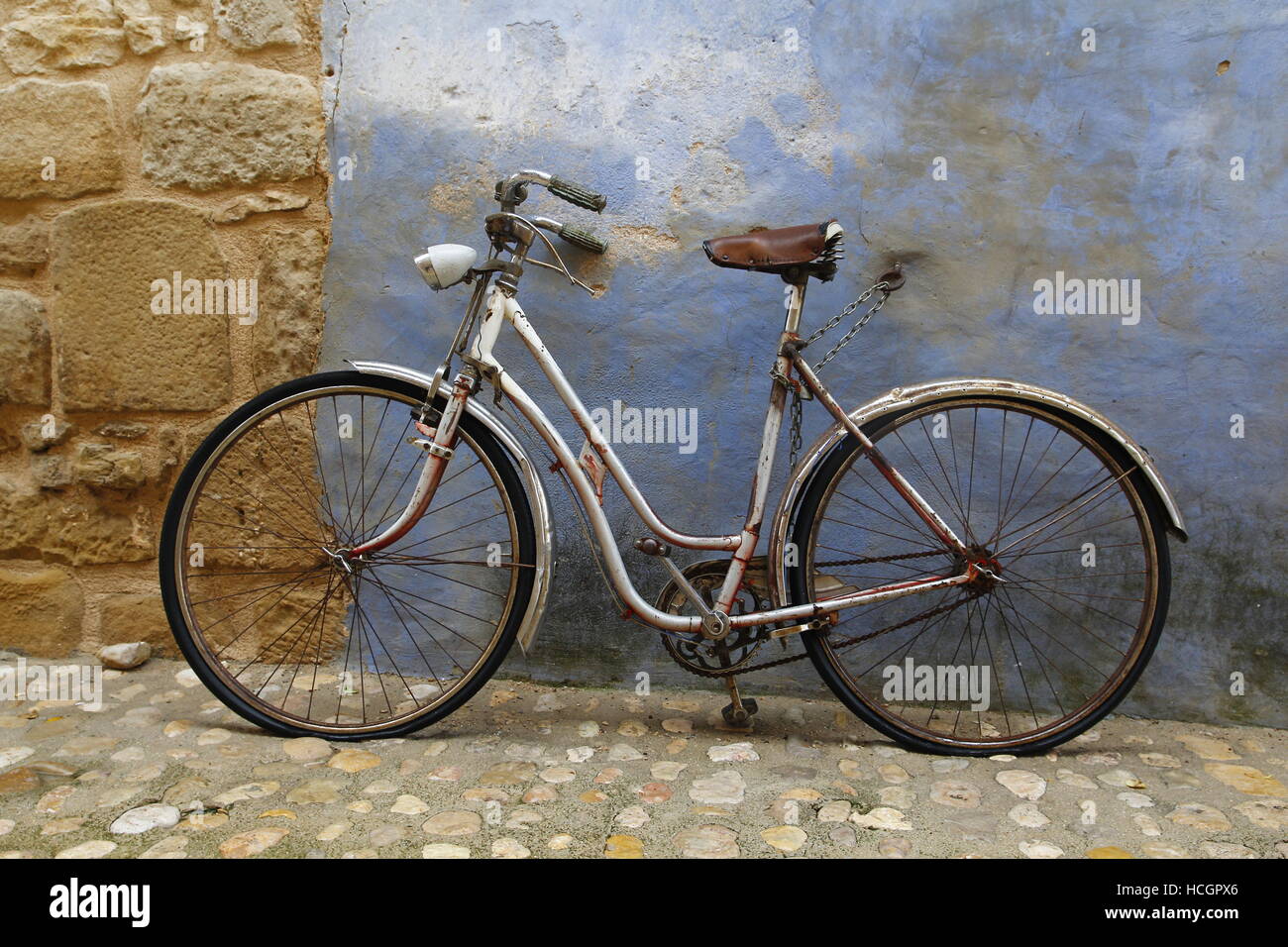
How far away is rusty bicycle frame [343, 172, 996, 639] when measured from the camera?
251 cm

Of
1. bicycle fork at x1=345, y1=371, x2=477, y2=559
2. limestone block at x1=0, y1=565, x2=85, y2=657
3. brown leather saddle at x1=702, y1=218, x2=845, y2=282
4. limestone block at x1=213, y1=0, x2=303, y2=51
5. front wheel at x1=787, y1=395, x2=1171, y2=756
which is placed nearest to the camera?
brown leather saddle at x1=702, y1=218, x2=845, y2=282

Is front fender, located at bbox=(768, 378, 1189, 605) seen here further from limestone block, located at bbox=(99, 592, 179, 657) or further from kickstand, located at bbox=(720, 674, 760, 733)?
limestone block, located at bbox=(99, 592, 179, 657)

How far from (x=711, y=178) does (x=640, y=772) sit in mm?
1640

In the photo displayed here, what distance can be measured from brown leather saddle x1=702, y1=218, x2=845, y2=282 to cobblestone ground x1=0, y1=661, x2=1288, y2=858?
1.21 m

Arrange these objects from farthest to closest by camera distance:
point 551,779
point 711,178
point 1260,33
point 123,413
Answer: point 123,413 < point 711,178 < point 1260,33 < point 551,779

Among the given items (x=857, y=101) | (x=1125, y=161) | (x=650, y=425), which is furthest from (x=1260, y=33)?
(x=650, y=425)

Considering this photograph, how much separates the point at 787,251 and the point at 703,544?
0.75 metres

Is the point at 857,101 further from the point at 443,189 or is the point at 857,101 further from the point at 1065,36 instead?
the point at 443,189

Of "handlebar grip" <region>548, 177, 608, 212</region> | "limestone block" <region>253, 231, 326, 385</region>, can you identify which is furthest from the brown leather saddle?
"limestone block" <region>253, 231, 326, 385</region>

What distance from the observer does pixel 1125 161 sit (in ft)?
9.05

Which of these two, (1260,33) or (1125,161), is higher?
(1260,33)

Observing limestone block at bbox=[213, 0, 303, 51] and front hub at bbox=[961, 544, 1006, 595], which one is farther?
limestone block at bbox=[213, 0, 303, 51]

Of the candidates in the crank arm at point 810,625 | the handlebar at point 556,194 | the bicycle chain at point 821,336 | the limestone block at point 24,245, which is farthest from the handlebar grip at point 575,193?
the limestone block at point 24,245

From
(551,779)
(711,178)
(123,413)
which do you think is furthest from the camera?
(123,413)
